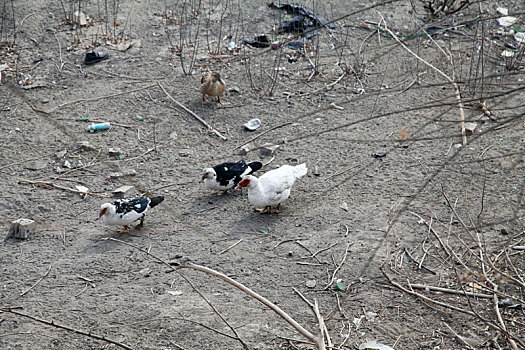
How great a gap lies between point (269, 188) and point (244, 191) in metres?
0.84

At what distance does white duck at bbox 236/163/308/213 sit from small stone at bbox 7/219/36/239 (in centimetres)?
195

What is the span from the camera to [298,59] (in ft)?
27.9

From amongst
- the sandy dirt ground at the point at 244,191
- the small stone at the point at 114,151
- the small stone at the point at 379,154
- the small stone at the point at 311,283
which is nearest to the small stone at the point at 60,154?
the sandy dirt ground at the point at 244,191

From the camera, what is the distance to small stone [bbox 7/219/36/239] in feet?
16.3

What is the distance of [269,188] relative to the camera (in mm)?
5238

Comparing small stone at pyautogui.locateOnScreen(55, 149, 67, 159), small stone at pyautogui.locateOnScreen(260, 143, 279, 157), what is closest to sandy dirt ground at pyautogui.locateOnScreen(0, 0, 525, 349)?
small stone at pyautogui.locateOnScreen(55, 149, 67, 159)

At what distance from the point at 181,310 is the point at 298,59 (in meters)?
5.36

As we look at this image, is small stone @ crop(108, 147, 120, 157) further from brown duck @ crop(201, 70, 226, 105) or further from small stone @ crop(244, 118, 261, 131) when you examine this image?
small stone @ crop(244, 118, 261, 131)

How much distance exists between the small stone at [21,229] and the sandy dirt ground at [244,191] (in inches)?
3.1

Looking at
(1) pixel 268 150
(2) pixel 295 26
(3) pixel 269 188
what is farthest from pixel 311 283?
(2) pixel 295 26

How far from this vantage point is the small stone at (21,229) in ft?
16.3

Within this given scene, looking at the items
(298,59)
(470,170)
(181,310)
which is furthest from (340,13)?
(181,310)

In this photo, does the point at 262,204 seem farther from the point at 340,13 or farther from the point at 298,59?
the point at 340,13

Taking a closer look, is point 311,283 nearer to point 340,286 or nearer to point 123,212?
point 340,286
